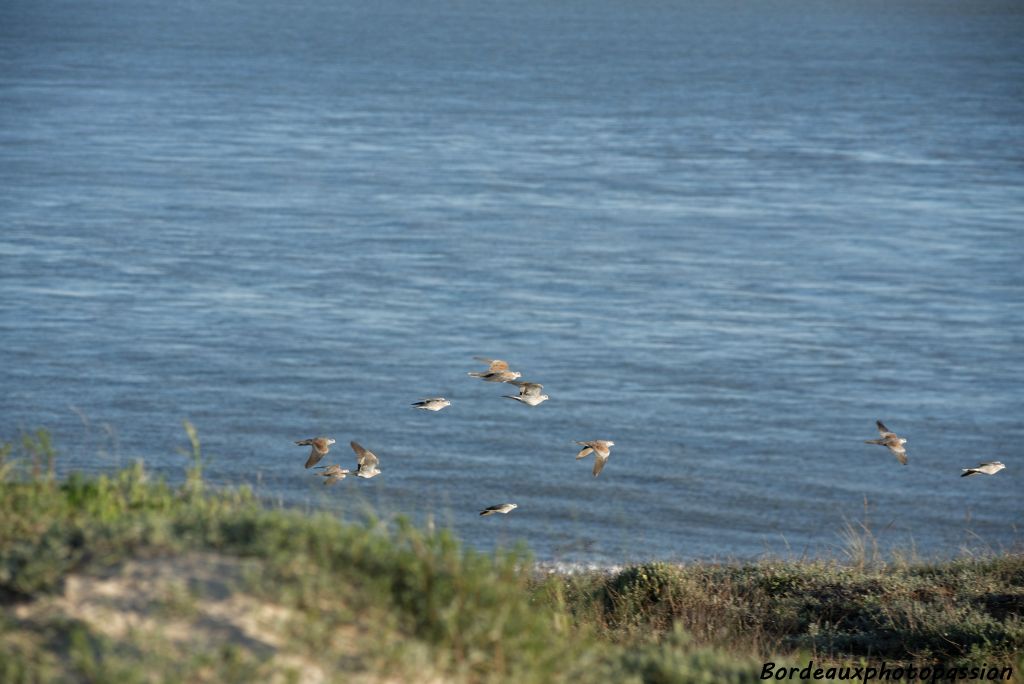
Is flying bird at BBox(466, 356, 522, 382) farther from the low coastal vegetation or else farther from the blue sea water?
the low coastal vegetation

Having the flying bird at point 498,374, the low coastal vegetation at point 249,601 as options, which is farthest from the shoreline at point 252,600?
the flying bird at point 498,374

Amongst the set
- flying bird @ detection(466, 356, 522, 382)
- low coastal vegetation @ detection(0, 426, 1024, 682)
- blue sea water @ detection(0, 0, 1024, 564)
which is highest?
low coastal vegetation @ detection(0, 426, 1024, 682)

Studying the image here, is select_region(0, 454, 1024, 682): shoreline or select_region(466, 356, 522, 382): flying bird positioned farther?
select_region(466, 356, 522, 382): flying bird

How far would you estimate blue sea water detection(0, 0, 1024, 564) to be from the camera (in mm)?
25688

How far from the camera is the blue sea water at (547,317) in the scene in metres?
25.7

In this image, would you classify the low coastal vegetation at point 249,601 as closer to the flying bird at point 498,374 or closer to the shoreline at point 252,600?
the shoreline at point 252,600

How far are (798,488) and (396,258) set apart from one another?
70.7ft

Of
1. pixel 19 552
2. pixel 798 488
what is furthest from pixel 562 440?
pixel 19 552

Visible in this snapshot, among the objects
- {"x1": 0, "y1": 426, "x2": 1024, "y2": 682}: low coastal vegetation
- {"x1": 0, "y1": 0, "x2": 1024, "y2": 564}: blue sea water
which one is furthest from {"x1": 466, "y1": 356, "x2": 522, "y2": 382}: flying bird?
{"x1": 0, "y1": 426, "x2": 1024, "y2": 682}: low coastal vegetation

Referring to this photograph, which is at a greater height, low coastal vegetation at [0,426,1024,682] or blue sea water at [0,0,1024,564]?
low coastal vegetation at [0,426,1024,682]

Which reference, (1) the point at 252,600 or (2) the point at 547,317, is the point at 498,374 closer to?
(1) the point at 252,600

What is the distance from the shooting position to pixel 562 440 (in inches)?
1120

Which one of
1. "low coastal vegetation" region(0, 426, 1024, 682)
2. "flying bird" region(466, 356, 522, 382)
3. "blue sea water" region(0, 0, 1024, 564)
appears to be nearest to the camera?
"low coastal vegetation" region(0, 426, 1024, 682)

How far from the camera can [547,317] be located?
1468 inches
